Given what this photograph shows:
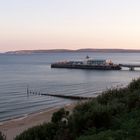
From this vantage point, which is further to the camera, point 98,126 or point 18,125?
point 18,125

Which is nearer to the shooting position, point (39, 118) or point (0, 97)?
point (39, 118)

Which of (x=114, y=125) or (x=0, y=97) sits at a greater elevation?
(x=114, y=125)

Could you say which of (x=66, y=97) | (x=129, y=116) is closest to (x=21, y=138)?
(x=129, y=116)

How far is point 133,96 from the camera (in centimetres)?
1769

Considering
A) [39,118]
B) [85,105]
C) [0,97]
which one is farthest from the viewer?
[0,97]

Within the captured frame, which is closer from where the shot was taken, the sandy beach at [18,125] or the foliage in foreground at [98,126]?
the foliage in foreground at [98,126]

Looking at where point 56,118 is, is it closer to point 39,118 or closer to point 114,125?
point 114,125

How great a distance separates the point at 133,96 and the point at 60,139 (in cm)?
557

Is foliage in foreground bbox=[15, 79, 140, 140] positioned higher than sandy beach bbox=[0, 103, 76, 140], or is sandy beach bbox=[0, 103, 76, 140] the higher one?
foliage in foreground bbox=[15, 79, 140, 140]

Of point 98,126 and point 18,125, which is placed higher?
point 98,126

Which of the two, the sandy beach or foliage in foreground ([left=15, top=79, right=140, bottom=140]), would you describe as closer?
foliage in foreground ([left=15, top=79, right=140, bottom=140])

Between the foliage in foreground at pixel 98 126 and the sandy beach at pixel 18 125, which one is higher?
the foliage in foreground at pixel 98 126

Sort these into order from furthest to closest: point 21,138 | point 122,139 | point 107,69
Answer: point 107,69 < point 21,138 < point 122,139

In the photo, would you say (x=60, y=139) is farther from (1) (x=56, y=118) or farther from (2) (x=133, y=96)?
(2) (x=133, y=96)
